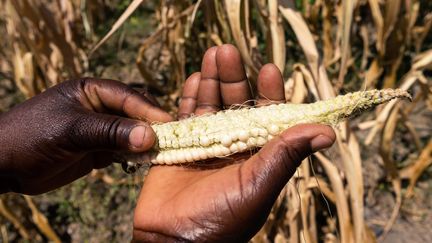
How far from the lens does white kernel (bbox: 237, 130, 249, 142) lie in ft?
4.59

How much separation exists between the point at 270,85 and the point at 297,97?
311 millimetres

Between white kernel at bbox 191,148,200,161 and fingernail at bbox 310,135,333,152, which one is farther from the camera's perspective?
white kernel at bbox 191,148,200,161

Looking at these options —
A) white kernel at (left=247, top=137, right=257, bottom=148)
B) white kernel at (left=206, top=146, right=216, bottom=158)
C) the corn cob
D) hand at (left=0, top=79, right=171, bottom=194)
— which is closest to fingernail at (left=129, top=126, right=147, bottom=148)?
hand at (left=0, top=79, right=171, bottom=194)

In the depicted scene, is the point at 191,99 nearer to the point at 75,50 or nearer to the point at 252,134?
the point at 252,134

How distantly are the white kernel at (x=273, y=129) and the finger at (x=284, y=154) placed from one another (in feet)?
0.45

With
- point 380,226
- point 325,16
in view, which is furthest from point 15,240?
point 325,16

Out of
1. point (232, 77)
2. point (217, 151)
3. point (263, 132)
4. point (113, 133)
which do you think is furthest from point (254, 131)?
point (113, 133)

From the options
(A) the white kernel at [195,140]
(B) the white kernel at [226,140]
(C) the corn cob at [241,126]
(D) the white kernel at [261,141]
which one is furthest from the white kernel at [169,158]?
(D) the white kernel at [261,141]

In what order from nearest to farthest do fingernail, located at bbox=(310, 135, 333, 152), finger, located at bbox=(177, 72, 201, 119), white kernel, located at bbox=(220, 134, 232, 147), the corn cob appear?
1. fingernail, located at bbox=(310, 135, 333, 152)
2. the corn cob
3. white kernel, located at bbox=(220, 134, 232, 147)
4. finger, located at bbox=(177, 72, 201, 119)

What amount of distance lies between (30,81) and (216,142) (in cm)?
179

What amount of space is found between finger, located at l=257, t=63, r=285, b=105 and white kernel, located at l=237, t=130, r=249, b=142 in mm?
245

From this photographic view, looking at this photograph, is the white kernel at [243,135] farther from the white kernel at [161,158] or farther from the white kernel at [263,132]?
the white kernel at [161,158]

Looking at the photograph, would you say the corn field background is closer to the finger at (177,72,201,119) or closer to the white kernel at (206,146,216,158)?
the finger at (177,72,201,119)

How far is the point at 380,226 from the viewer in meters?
2.41
